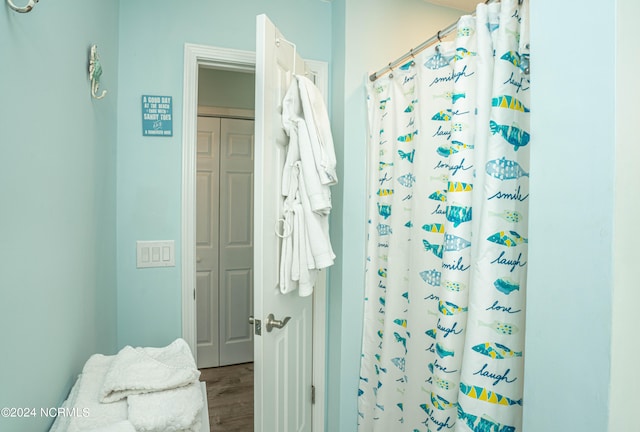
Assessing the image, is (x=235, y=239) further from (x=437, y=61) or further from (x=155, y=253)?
(x=437, y=61)

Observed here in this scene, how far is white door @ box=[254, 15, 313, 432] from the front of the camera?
1.18 meters

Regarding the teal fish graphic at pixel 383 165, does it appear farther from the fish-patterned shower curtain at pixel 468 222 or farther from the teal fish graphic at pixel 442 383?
Result: the teal fish graphic at pixel 442 383

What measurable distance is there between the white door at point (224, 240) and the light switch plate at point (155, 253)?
1.29m

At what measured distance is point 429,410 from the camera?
1224 millimetres

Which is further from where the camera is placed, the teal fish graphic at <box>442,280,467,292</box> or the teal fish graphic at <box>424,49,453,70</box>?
the teal fish graphic at <box>424,49,453,70</box>

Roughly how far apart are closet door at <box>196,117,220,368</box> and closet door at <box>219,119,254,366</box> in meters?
0.05

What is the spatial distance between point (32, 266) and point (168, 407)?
44 centimetres

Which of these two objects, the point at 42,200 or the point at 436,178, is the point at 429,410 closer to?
the point at 436,178

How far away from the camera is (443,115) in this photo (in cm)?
120

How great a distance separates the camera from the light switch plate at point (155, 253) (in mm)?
1547

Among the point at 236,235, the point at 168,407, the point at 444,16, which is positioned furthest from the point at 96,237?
the point at 444,16

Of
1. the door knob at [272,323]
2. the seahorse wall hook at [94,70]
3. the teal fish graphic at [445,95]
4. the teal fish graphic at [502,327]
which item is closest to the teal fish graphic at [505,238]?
the teal fish graphic at [502,327]

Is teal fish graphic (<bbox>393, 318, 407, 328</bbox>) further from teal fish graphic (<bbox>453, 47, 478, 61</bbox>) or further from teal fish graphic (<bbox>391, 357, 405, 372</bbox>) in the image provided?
teal fish graphic (<bbox>453, 47, 478, 61</bbox>)

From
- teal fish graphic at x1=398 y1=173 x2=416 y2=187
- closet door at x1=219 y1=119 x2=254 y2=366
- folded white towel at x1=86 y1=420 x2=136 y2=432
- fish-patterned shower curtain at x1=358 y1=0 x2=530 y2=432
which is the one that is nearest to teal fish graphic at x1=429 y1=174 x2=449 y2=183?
fish-patterned shower curtain at x1=358 y1=0 x2=530 y2=432
